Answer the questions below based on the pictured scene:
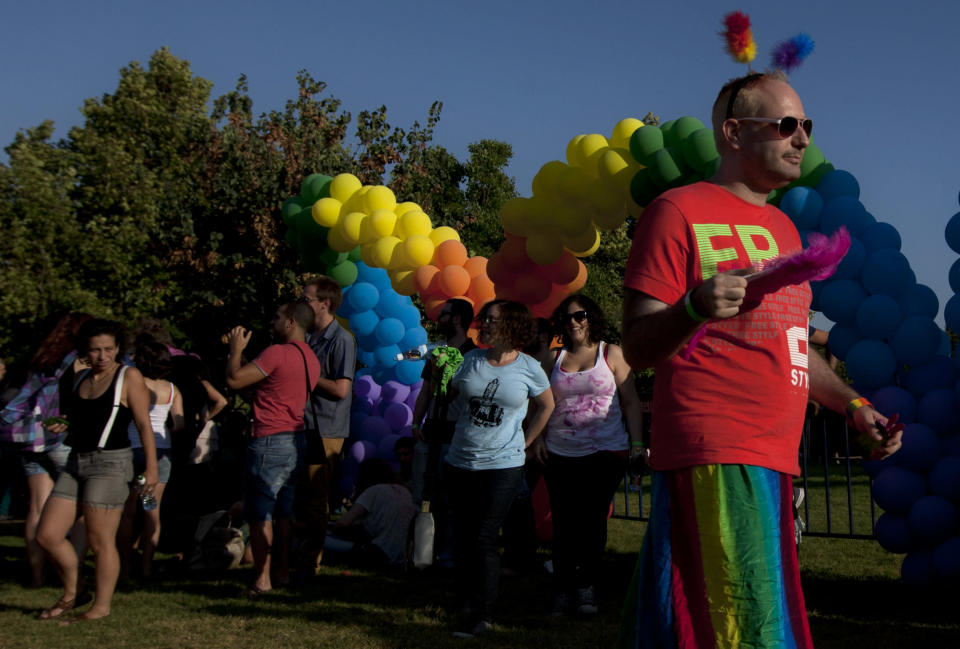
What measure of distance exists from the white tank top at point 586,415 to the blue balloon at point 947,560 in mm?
1928

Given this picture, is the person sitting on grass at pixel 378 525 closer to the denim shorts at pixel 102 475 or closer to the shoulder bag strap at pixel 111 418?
the denim shorts at pixel 102 475

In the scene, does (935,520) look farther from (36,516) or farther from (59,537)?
(36,516)

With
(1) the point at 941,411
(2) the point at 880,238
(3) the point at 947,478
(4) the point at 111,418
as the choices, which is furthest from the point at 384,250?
(3) the point at 947,478

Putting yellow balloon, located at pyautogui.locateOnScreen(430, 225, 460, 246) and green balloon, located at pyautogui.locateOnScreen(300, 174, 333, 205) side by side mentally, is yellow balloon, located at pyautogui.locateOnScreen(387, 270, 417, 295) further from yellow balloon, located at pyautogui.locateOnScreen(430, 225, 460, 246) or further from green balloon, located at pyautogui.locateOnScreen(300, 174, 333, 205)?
green balloon, located at pyautogui.locateOnScreen(300, 174, 333, 205)

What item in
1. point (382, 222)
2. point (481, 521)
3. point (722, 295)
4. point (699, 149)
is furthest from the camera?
point (382, 222)

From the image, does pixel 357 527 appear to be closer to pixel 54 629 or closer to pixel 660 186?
pixel 54 629

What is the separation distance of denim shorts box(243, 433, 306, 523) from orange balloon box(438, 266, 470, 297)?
342 centimetres

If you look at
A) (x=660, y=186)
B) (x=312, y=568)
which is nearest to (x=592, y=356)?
(x=660, y=186)

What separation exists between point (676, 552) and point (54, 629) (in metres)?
4.56

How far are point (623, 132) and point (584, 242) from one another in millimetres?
1053

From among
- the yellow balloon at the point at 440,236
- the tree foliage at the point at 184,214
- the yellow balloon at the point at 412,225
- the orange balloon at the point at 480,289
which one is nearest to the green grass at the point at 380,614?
the orange balloon at the point at 480,289

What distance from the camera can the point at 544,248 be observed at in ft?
27.1

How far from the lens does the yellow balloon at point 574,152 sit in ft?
26.1

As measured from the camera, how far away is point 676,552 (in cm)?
226
